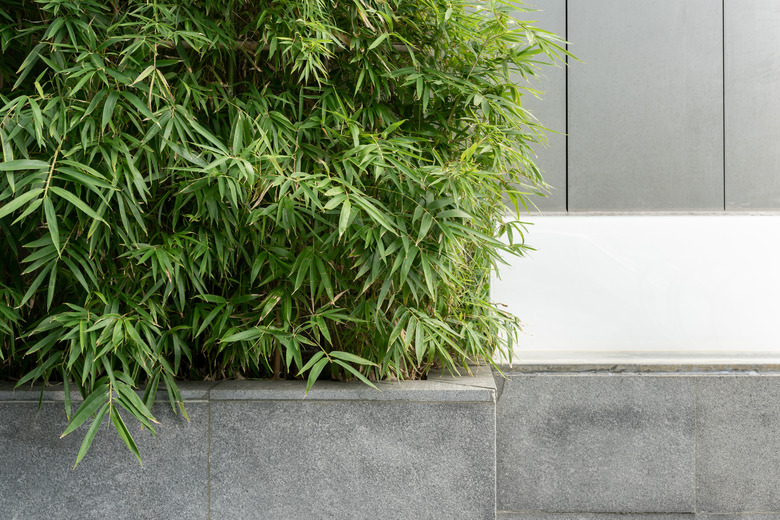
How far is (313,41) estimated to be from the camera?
190 cm

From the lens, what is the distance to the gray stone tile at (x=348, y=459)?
2123 millimetres

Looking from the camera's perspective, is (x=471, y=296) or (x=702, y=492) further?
(x=702, y=492)

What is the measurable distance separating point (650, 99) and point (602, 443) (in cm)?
175

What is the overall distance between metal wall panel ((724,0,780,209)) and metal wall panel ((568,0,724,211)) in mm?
61

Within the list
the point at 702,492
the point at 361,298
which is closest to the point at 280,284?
the point at 361,298

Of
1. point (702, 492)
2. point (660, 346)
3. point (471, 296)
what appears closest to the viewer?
point (471, 296)

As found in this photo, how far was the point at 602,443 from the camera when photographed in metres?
2.66

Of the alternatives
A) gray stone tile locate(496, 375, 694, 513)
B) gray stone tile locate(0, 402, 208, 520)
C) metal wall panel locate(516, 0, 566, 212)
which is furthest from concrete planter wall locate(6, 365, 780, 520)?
metal wall panel locate(516, 0, 566, 212)

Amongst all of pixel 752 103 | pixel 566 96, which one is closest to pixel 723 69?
pixel 752 103

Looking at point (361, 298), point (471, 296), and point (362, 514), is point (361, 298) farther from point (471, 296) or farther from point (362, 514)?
point (362, 514)

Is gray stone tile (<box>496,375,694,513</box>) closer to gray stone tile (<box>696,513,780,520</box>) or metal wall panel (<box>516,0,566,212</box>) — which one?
gray stone tile (<box>696,513,780,520</box>)

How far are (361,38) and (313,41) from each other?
0.93 ft

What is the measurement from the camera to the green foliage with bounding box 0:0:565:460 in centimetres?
187

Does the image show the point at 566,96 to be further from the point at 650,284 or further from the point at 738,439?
the point at 738,439
